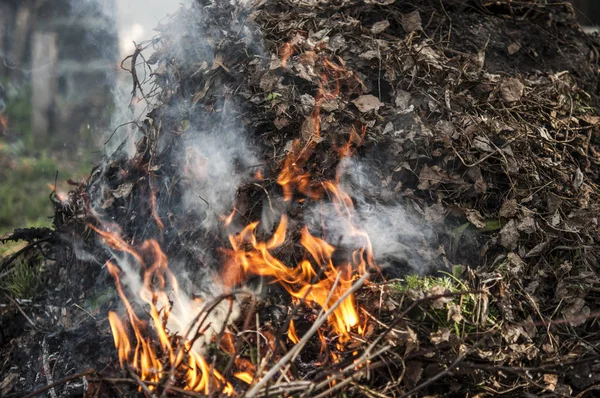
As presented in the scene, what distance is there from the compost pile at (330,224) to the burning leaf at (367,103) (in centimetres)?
Answer: 1

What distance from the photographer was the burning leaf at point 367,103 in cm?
316

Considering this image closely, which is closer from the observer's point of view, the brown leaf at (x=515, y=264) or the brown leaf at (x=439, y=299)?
the brown leaf at (x=439, y=299)

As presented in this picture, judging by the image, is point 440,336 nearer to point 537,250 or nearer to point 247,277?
point 537,250

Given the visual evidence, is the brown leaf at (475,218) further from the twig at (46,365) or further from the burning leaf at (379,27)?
the twig at (46,365)

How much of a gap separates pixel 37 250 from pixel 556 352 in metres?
3.48

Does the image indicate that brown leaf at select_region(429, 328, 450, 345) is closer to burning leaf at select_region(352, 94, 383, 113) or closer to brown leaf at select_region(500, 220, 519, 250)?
brown leaf at select_region(500, 220, 519, 250)

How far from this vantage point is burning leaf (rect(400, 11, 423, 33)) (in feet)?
12.0

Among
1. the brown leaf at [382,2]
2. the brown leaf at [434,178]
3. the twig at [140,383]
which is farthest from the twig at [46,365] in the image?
the brown leaf at [382,2]

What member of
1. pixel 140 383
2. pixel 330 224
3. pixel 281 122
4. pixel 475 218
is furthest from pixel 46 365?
pixel 475 218

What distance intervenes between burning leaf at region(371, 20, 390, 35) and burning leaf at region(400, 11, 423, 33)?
5.4 inches

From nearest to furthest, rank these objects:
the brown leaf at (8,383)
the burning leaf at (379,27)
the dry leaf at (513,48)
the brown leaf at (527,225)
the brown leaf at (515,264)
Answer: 1. the brown leaf at (515,264)
2. the brown leaf at (527,225)
3. the brown leaf at (8,383)
4. the burning leaf at (379,27)
5. the dry leaf at (513,48)

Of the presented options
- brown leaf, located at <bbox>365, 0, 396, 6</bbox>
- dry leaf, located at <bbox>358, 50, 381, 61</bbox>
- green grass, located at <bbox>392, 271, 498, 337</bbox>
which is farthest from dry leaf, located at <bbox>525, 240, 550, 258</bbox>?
brown leaf, located at <bbox>365, 0, 396, 6</bbox>

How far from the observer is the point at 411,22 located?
3.71 m

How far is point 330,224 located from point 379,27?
1508mm
